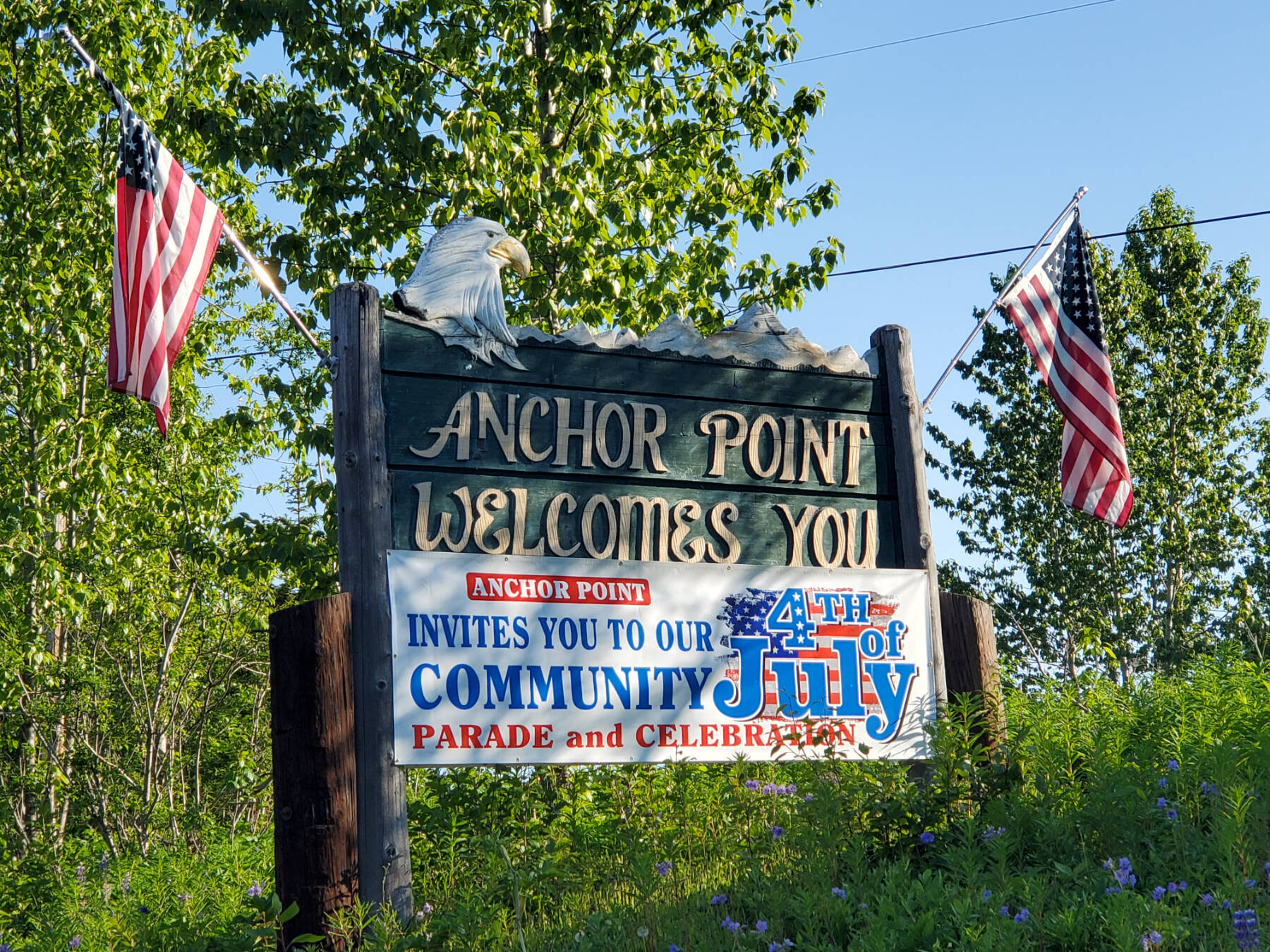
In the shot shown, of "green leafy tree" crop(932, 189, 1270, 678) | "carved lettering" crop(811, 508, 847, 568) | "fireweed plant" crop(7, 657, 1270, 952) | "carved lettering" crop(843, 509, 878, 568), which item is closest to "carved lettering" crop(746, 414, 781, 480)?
"carved lettering" crop(811, 508, 847, 568)

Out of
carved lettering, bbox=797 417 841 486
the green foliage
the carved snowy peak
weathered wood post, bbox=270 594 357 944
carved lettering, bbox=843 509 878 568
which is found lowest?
weathered wood post, bbox=270 594 357 944

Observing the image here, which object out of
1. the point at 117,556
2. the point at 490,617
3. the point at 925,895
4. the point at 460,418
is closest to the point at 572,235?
the point at 460,418

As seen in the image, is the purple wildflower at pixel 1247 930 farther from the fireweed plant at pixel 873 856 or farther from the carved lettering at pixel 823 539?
the carved lettering at pixel 823 539

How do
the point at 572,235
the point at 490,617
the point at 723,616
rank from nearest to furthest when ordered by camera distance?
the point at 490,617
the point at 723,616
the point at 572,235

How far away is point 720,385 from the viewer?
6.21 meters

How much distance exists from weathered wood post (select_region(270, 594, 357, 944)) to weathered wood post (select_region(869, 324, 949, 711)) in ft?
10.0

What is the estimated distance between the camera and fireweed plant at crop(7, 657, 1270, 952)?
3.83 metres

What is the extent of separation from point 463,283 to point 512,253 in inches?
21.1

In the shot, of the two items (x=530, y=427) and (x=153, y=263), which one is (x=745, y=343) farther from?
(x=153, y=263)

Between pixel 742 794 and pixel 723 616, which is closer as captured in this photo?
pixel 742 794

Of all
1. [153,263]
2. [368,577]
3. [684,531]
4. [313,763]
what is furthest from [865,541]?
[153,263]

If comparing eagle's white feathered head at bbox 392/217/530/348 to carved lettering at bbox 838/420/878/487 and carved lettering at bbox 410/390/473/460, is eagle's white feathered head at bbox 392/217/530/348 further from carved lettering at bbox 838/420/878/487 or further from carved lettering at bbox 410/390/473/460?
carved lettering at bbox 838/420/878/487

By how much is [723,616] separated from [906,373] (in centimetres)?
189

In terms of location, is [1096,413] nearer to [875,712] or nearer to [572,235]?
[875,712]
